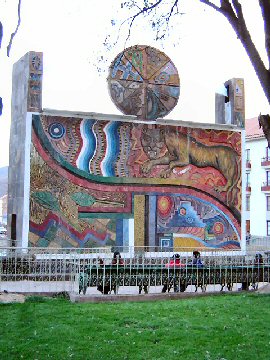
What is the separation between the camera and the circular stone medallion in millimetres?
20203

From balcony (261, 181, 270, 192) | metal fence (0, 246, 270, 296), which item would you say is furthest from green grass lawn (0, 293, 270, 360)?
balcony (261, 181, 270, 192)

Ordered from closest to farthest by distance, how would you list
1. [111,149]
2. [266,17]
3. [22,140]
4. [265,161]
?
[266,17]
[22,140]
[111,149]
[265,161]

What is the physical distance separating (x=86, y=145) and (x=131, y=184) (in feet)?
7.32

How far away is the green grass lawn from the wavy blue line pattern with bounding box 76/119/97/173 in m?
Result: 8.49

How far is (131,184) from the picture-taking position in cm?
2009

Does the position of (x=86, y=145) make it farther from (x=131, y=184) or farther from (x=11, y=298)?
(x=11, y=298)

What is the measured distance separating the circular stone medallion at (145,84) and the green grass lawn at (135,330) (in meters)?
10.6

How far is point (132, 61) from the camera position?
20.4 m

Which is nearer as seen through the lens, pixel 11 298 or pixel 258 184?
pixel 11 298

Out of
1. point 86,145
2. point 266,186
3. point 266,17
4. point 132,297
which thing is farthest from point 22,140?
point 266,186

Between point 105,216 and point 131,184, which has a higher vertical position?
point 131,184

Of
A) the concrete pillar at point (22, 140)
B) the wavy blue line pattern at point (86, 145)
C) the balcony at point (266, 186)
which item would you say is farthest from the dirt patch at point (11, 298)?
the balcony at point (266, 186)

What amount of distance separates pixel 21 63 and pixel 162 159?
20.6 feet

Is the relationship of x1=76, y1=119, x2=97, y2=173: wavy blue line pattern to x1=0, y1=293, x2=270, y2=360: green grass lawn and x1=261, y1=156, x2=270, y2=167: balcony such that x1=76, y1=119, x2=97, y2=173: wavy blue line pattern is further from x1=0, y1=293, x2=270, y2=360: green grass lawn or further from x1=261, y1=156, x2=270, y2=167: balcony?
x1=261, y1=156, x2=270, y2=167: balcony
